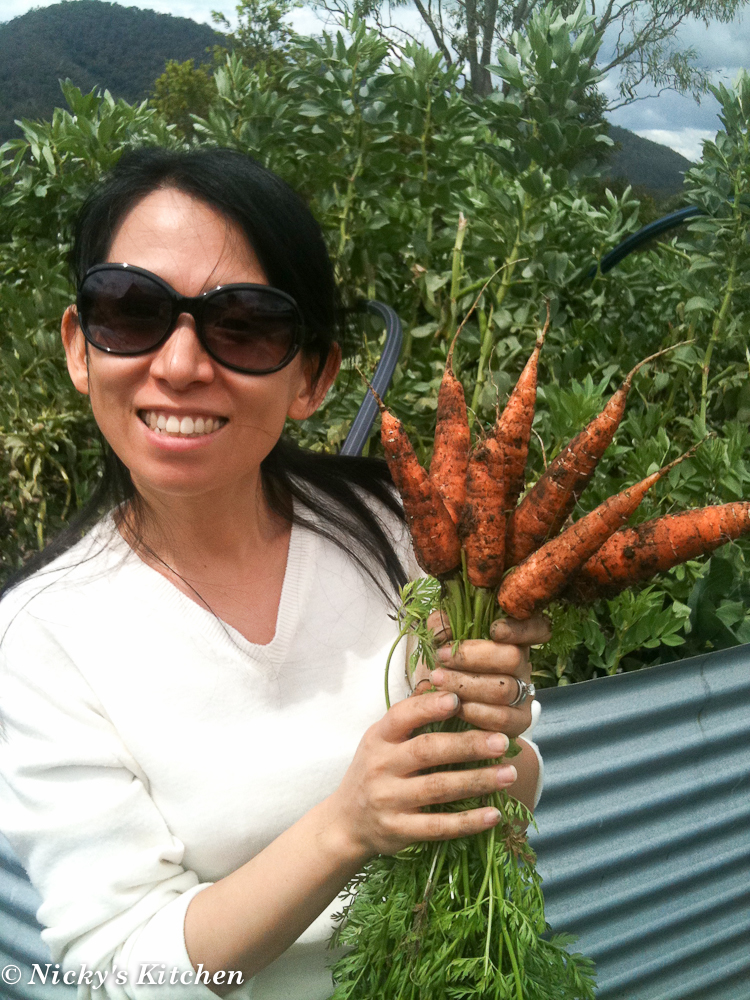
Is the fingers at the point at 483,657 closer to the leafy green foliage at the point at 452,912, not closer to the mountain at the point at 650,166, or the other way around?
the leafy green foliage at the point at 452,912

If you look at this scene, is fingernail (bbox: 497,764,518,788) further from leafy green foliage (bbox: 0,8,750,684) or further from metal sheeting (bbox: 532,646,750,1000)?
leafy green foliage (bbox: 0,8,750,684)

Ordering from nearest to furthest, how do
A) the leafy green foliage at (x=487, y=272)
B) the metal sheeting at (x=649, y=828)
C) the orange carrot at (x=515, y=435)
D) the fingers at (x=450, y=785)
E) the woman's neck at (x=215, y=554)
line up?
1. the fingers at (x=450, y=785)
2. the orange carrot at (x=515, y=435)
3. the woman's neck at (x=215, y=554)
4. the metal sheeting at (x=649, y=828)
5. the leafy green foliage at (x=487, y=272)

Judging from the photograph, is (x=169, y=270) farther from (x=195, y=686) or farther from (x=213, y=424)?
(x=195, y=686)

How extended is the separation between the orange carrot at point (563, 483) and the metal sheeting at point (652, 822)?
699mm

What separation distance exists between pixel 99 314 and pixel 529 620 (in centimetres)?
66

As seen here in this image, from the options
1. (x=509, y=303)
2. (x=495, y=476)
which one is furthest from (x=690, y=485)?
(x=495, y=476)

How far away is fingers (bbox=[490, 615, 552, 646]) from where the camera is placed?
0.94 meters

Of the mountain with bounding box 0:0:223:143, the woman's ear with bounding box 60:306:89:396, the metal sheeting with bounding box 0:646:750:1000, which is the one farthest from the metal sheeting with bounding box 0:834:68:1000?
the mountain with bounding box 0:0:223:143

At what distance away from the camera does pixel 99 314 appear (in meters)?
1.06

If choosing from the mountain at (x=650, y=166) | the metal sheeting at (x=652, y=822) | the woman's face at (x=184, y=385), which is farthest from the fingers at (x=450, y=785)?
the mountain at (x=650, y=166)

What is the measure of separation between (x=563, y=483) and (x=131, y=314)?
575mm

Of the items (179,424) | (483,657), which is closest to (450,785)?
(483,657)

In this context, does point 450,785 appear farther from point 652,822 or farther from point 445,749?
point 652,822

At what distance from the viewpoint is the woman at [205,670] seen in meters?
0.96
